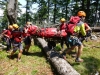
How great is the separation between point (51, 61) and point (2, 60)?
259 centimetres

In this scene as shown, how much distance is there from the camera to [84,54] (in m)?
12.7

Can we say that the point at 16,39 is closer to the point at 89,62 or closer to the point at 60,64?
the point at 60,64

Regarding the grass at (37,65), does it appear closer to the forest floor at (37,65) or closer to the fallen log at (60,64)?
the forest floor at (37,65)

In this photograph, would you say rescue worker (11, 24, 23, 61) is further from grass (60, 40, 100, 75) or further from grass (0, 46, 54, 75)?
grass (60, 40, 100, 75)

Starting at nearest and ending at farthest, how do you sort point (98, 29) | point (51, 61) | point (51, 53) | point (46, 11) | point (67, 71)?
point (67, 71) → point (51, 61) → point (51, 53) → point (98, 29) → point (46, 11)

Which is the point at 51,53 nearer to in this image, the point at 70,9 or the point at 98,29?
the point at 98,29

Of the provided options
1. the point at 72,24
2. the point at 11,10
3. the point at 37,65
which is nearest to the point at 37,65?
the point at 37,65

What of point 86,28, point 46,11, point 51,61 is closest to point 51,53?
point 51,61

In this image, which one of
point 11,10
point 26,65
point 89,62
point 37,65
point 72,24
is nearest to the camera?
point 72,24

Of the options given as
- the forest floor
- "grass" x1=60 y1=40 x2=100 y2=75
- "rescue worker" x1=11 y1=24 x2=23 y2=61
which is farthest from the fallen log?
"rescue worker" x1=11 y1=24 x2=23 y2=61

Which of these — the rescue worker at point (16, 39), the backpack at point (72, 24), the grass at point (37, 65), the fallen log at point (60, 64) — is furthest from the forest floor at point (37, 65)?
the backpack at point (72, 24)

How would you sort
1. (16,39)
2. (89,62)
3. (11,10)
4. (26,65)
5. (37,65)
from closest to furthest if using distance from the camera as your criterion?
(26,65)
(37,65)
(16,39)
(89,62)
(11,10)

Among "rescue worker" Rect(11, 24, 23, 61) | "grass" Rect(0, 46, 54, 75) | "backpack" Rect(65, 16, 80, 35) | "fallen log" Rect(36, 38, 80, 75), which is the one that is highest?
"backpack" Rect(65, 16, 80, 35)

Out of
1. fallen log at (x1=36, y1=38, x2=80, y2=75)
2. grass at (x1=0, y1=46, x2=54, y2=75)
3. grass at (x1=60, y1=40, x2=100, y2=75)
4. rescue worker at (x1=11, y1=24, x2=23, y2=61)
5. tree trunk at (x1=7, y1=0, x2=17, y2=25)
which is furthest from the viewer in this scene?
tree trunk at (x1=7, y1=0, x2=17, y2=25)
